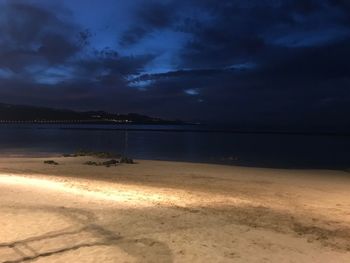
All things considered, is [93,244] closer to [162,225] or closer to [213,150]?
[162,225]

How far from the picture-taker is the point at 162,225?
10.1m

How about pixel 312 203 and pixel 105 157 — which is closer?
pixel 312 203

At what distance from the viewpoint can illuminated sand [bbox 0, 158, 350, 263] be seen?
26.7 feet

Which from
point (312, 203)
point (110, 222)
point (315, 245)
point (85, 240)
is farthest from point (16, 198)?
point (312, 203)

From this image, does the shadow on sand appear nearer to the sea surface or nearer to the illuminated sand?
the illuminated sand

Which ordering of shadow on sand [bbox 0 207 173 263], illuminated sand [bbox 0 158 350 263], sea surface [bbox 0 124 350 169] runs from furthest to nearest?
sea surface [bbox 0 124 350 169], illuminated sand [bbox 0 158 350 263], shadow on sand [bbox 0 207 173 263]

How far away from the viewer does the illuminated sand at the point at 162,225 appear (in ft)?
26.7

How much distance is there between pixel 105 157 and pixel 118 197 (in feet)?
68.8

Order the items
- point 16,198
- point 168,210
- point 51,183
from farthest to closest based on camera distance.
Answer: point 51,183, point 16,198, point 168,210

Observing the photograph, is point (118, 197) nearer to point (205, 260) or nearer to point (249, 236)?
point (249, 236)

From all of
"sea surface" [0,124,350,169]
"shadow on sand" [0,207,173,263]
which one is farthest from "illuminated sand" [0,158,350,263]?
"sea surface" [0,124,350,169]

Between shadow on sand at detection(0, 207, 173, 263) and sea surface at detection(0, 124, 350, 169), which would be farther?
sea surface at detection(0, 124, 350, 169)

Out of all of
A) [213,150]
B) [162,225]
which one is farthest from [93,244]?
[213,150]

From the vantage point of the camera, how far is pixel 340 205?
46.8 ft
